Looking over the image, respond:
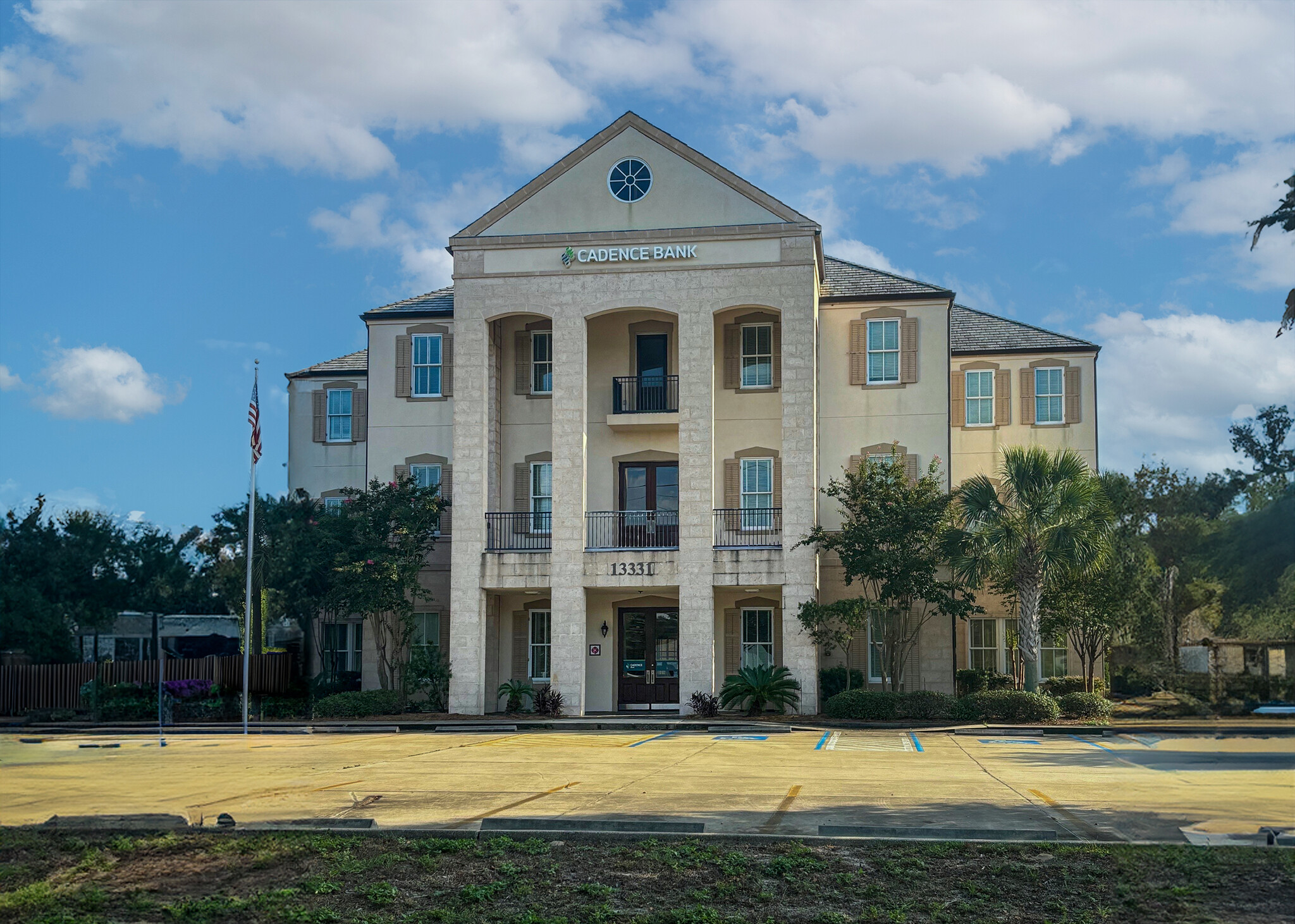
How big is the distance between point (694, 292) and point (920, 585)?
9263mm

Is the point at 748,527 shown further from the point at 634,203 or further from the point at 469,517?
the point at 634,203

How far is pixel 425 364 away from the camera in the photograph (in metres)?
35.3

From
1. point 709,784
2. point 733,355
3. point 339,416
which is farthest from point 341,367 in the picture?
point 709,784

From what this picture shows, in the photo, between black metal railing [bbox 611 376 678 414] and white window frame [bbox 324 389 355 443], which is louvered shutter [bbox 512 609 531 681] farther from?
white window frame [bbox 324 389 355 443]

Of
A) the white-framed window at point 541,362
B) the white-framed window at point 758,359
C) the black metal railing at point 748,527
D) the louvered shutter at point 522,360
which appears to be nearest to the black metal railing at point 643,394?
the white-framed window at point 541,362

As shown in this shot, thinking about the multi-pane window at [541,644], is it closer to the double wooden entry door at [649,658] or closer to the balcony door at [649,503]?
the double wooden entry door at [649,658]

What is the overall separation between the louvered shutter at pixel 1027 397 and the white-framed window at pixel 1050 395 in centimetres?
9

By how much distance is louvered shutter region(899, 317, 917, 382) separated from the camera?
33.5m

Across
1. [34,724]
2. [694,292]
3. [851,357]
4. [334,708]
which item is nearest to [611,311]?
[694,292]

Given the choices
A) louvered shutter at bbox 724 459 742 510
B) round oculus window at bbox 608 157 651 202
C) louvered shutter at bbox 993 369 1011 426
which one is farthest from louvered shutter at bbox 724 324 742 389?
louvered shutter at bbox 993 369 1011 426

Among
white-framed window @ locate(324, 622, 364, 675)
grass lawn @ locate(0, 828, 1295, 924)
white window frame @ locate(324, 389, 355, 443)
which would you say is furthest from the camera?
white window frame @ locate(324, 389, 355, 443)

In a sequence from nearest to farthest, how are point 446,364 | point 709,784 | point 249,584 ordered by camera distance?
point 709,784 → point 249,584 → point 446,364

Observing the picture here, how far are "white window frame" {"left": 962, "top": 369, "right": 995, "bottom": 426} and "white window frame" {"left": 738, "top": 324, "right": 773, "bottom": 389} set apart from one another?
6.22 m

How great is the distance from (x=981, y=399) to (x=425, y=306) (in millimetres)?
16574
